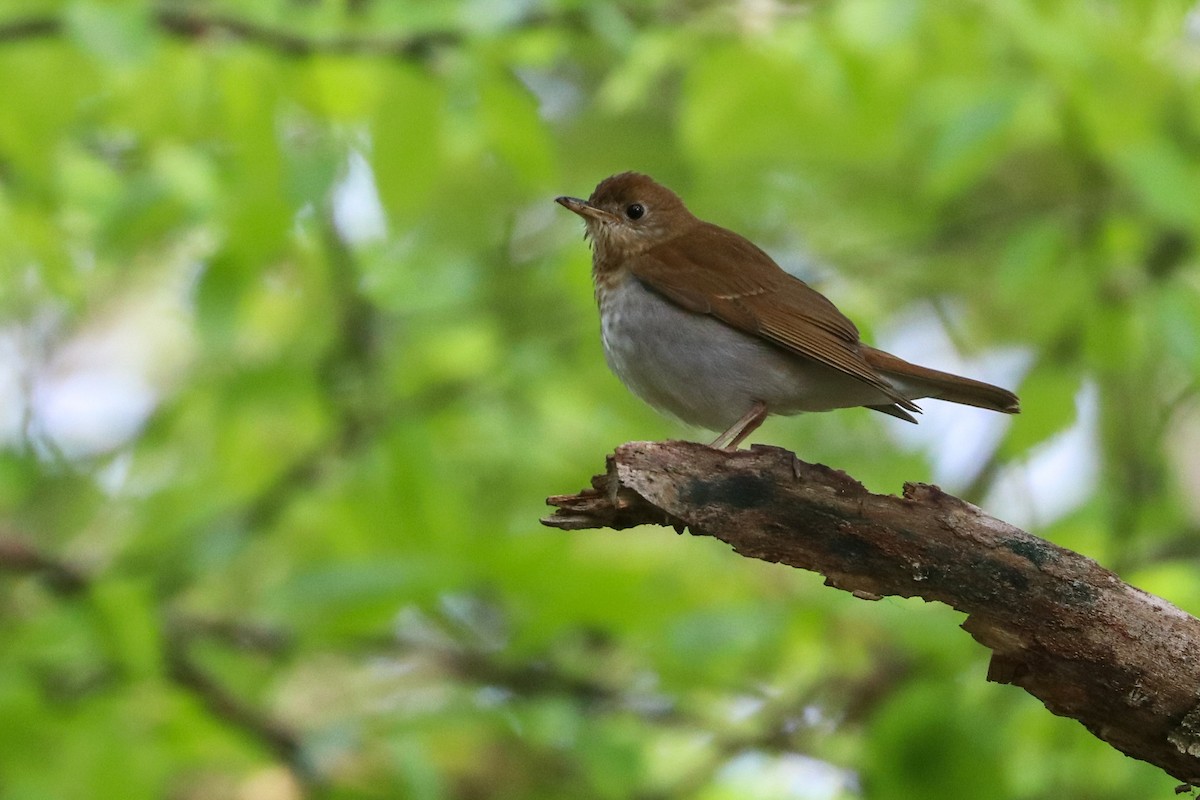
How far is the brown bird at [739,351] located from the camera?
4.22m

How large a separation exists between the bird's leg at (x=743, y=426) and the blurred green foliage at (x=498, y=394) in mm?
637

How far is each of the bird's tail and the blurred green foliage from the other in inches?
34.9

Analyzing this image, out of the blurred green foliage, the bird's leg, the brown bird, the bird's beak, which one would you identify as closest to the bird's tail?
the brown bird

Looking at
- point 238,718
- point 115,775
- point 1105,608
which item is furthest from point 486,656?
point 1105,608

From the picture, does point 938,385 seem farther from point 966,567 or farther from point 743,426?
point 966,567

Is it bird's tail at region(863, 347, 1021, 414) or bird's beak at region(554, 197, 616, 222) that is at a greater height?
bird's beak at region(554, 197, 616, 222)

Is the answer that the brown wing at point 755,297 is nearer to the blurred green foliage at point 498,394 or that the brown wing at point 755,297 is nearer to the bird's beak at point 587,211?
the bird's beak at point 587,211

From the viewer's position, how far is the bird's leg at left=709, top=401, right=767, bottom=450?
437 cm

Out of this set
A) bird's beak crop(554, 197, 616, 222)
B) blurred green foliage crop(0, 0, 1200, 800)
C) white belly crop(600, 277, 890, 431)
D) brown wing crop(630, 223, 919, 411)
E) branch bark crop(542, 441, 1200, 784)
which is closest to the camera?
branch bark crop(542, 441, 1200, 784)

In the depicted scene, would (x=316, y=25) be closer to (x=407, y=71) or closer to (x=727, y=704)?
(x=407, y=71)

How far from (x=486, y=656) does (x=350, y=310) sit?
5.66 ft

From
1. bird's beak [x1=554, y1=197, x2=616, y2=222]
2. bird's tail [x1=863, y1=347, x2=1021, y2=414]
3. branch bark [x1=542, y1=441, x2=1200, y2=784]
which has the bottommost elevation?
branch bark [x1=542, y1=441, x2=1200, y2=784]

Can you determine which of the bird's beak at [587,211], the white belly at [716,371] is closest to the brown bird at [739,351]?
the white belly at [716,371]

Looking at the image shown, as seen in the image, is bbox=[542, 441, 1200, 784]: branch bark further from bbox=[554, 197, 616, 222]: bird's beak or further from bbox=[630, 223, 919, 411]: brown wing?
bbox=[554, 197, 616, 222]: bird's beak
